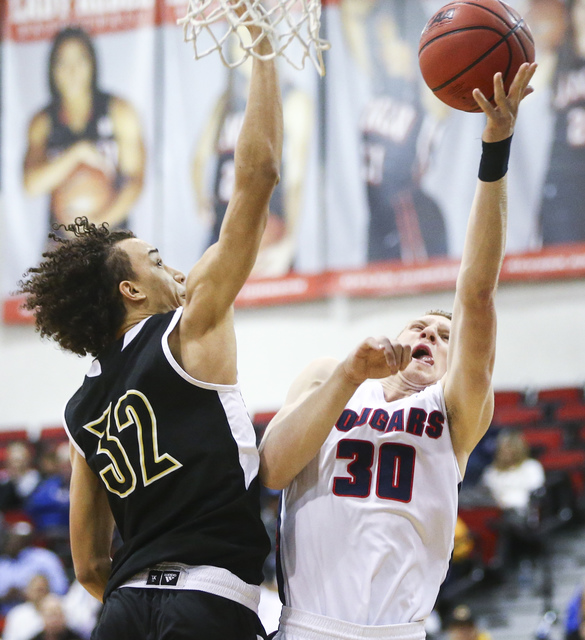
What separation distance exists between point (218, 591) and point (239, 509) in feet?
0.76

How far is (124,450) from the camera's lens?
8.82 ft

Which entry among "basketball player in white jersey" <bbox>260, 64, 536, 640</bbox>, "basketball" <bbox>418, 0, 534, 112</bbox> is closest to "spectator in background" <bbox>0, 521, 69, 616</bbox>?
"basketball player in white jersey" <bbox>260, 64, 536, 640</bbox>

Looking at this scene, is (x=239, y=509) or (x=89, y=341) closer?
(x=239, y=509)

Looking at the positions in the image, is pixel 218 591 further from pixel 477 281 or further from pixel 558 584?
pixel 558 584

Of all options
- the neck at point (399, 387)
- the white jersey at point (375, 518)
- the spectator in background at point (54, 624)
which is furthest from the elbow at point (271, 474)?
the spectator in background at point (54, 624)

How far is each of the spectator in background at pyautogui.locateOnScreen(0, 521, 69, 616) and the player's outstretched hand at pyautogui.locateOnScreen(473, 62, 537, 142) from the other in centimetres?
637

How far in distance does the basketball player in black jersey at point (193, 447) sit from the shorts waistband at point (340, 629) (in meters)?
0.23

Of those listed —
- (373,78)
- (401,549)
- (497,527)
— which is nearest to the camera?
(401,549)

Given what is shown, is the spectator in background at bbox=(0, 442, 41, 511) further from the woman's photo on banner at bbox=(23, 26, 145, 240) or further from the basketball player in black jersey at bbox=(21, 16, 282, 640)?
the basketball player in black jersey at bbox=(21, 16, 282, 640)

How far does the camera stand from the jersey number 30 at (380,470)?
9.61ft

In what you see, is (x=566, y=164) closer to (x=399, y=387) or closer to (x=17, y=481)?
(x=17, y=481)

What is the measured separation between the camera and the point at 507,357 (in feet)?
36.5

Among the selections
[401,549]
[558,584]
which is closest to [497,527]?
[558,584]

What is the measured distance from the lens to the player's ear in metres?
2.89
